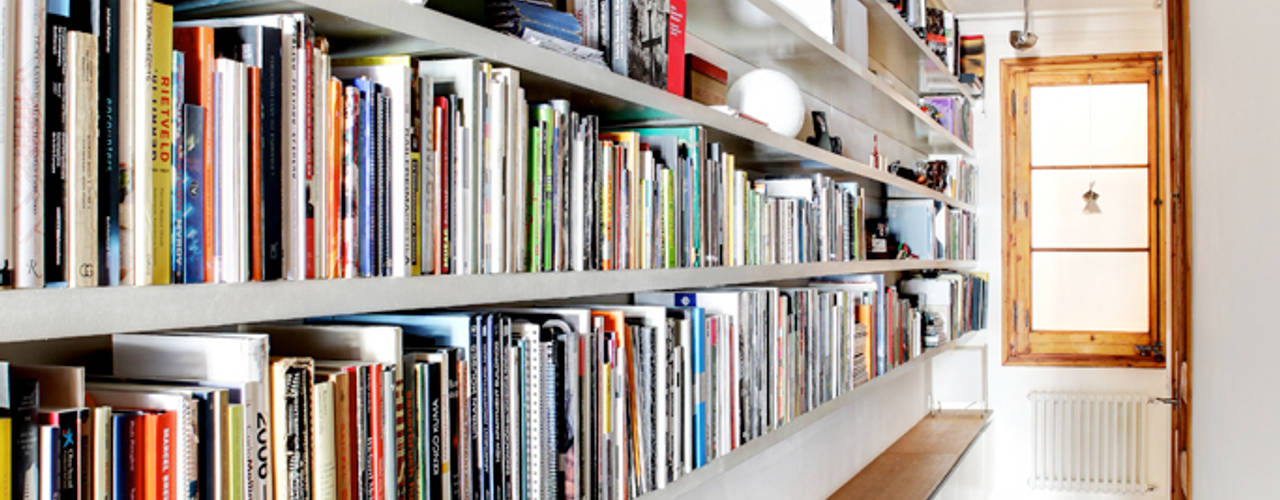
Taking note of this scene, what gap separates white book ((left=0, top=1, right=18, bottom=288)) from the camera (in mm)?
697

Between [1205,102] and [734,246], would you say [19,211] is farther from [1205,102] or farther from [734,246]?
[1205,102]

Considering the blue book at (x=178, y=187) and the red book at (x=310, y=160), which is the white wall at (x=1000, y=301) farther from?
the blue book at (x=178, y=187)

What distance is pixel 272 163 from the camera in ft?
3.01

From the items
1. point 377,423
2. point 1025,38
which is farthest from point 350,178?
point 1025,38

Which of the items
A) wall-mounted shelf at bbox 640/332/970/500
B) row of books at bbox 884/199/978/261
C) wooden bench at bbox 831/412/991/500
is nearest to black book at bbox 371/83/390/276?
wall-mounted shelf at bbox 640/332/970/500

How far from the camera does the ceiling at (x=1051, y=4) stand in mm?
5227

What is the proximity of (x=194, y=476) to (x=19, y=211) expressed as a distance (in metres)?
0.24

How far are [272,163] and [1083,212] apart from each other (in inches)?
208

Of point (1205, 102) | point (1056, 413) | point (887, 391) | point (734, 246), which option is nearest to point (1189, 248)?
point (1205, 102)

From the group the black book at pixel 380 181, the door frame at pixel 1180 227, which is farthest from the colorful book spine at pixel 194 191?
the door frame at pixel 1180 227

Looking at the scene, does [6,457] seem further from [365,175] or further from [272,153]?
[365,175]

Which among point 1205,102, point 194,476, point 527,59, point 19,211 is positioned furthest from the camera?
point 1205,102

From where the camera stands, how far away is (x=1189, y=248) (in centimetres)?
238

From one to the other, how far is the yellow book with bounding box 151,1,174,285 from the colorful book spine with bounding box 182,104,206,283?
0.05 feet
